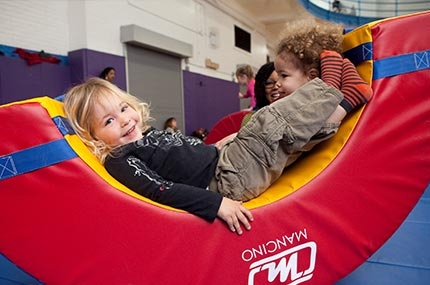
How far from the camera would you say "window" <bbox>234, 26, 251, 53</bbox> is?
636 centimetres

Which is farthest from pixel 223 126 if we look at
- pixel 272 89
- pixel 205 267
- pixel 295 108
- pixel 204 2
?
pixel 204 2

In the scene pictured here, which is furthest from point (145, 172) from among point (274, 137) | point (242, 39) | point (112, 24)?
point (242, 39)

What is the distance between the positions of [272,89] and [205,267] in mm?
1003

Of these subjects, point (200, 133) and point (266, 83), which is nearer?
point (266, 83)

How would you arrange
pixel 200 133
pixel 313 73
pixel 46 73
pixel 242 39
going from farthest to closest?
1. pixel 242 39
2. pixel 200 133
3. pixel 46 73
4. pixel 313 73

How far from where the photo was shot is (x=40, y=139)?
2.22ft

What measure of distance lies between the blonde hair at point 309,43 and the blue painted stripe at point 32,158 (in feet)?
2.16

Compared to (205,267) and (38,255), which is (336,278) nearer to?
(205,267)

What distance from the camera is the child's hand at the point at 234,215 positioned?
2.46ft

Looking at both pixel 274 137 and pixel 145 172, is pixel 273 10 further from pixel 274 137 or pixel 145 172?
pixel 145 172

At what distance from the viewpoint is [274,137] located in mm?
838

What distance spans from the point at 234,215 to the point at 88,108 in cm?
44

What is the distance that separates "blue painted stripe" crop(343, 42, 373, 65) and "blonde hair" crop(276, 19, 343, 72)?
0.11 feet

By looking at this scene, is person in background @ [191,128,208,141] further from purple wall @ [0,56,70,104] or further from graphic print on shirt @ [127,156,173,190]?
graphic print on shirt @ [127,156,173,190]
